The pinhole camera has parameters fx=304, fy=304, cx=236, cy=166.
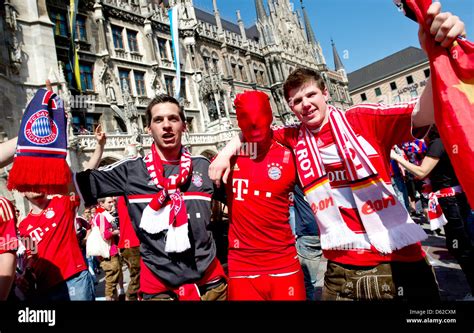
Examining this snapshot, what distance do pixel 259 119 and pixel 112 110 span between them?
1991 cm

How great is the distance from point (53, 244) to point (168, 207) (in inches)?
62.4

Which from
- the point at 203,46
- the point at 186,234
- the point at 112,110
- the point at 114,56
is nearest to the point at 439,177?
the point at 186,234

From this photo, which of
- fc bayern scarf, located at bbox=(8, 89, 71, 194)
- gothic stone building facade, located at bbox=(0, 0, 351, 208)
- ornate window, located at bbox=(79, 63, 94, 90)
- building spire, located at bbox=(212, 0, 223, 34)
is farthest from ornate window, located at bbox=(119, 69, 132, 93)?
fc bayern scarf, located at bbox=(8, 89, 71, 194)

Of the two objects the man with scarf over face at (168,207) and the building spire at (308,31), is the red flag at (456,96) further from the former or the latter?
the building spire at (308,31)

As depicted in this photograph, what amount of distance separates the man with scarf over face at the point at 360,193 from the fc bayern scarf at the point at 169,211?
1.10ft

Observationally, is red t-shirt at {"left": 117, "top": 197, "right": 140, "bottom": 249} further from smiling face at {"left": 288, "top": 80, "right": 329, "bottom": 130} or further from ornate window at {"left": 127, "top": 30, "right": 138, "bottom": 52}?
ornate window at {"left": 127, "top": 30, "right": 138, "bottom": 52}

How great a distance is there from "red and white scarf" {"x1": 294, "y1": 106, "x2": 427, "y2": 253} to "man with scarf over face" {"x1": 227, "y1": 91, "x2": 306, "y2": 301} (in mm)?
327

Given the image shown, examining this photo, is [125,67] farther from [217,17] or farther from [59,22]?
[217,17]

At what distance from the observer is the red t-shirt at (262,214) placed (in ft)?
7.13

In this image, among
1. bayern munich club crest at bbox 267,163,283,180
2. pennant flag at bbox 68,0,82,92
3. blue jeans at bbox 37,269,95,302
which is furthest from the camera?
pennant flag at bbox 68,0,82,92

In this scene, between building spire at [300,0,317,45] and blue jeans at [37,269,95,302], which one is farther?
building spire at [300,0,317,45]

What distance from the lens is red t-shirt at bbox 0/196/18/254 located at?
1.89 metres

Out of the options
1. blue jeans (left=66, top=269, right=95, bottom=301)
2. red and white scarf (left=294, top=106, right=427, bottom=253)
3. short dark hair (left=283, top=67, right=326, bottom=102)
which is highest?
short dark hair (left=283, top=67, right=326, bottom=102)

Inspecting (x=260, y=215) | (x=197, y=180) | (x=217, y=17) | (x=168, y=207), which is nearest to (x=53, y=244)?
(x=168, y=207)
